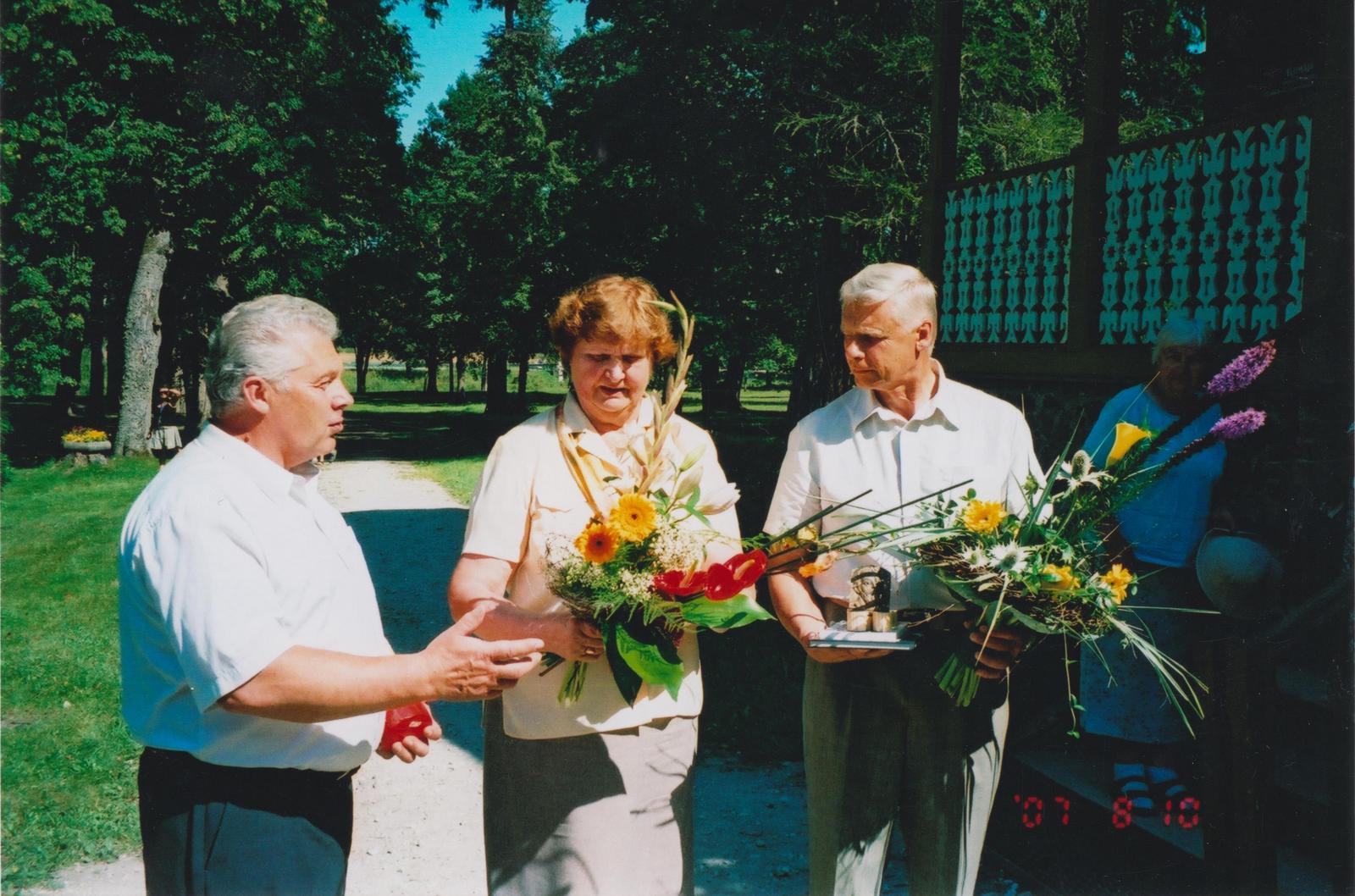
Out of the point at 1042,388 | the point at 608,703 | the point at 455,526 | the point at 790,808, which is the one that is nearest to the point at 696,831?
the point at 790,808

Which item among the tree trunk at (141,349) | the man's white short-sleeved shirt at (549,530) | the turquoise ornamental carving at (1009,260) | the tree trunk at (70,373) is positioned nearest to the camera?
the man's white short-sleeved shirt at (549,530)

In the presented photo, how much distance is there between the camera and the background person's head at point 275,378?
7.27 ft

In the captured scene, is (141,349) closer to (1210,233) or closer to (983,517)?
(1210,233)

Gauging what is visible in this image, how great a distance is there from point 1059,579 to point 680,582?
88 cm

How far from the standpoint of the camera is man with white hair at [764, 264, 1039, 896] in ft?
9.18

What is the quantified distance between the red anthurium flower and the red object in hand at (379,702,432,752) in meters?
0.72

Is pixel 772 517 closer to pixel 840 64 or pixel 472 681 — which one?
pixel 472 681

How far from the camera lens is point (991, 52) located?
13031 mm

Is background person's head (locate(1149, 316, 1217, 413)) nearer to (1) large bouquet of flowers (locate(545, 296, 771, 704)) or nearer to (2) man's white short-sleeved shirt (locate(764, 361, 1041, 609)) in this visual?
(2) man's white short-sleeved shirt (locate(764, 361, 1041, 609))

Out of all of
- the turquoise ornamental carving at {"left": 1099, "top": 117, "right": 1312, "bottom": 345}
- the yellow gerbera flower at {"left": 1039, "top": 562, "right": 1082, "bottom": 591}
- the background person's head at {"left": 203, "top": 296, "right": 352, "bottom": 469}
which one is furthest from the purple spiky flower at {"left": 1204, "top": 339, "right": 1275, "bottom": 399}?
the turquoise ornamental carving at {"left": 1099, "top": 117, "right": 1312, "bottom": 345}

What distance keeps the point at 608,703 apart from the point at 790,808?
2.75 m

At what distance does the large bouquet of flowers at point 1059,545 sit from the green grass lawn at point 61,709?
3.83 meters

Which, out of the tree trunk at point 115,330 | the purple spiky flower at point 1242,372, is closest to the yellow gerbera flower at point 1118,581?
the purple spiky flower at point 1242,372

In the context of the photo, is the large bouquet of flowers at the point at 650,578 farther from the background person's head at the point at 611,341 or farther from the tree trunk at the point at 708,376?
the tree trunk at the point at 708,376
